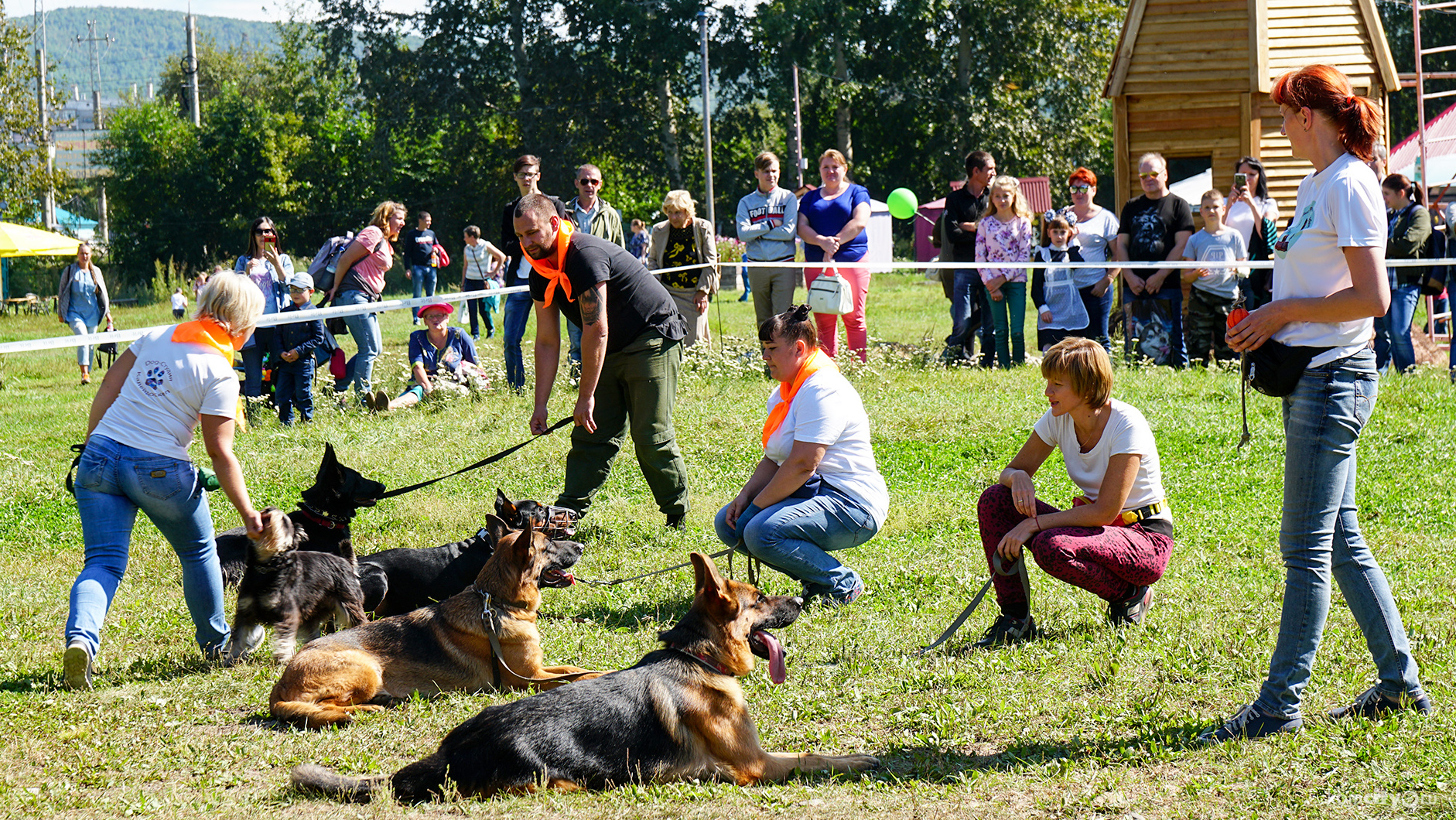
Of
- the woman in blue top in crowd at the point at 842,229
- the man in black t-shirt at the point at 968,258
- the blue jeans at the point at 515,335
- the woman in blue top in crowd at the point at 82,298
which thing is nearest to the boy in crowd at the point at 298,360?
the blue jeans at the point at 515,335

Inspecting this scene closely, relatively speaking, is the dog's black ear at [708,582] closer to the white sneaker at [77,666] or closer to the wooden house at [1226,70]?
the white sneaker at [77,666]

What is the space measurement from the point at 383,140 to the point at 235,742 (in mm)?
40256

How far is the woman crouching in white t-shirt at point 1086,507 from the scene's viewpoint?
4562 mm

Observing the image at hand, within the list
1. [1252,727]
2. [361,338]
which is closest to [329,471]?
[1252,727]

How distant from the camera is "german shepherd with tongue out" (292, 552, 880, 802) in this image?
3615 mm

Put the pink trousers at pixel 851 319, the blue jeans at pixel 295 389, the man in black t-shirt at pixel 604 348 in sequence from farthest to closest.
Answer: the pink trousers at pixel 851 319 < the blue jeans at pixel 295 389 < the man in black t-shirt at pixel 604 348

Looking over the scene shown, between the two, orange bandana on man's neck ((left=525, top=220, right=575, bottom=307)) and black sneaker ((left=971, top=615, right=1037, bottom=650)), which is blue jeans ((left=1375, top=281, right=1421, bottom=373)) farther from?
orange bandana on man's neck ((left=525, top=220, right=575, bottom=307))

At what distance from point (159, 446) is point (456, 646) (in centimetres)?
139

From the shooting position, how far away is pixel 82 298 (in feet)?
53.9

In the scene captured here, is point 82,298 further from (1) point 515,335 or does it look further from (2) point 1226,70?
(2) point 1226,70

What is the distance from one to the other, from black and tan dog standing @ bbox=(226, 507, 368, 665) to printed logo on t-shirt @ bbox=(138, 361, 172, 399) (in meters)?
0.62

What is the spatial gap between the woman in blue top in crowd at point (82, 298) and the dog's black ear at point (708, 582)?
48.0 feet

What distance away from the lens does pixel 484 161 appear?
43.2m

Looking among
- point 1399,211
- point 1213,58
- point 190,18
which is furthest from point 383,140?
point 1399,211
